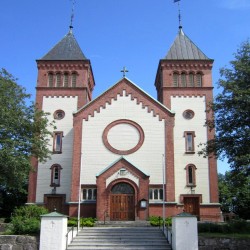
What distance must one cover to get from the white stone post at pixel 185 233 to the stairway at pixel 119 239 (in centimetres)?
128

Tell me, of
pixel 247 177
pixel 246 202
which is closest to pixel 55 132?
pixel 247 177

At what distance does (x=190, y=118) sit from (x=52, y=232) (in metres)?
Answer: 21.7

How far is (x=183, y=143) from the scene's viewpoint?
120 ft

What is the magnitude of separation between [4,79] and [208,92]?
20.7 metres

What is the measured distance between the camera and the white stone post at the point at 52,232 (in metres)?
19.2

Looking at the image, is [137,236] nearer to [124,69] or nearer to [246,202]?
[124,69]

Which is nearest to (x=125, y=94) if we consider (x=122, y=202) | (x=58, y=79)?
(x=58, y=79)

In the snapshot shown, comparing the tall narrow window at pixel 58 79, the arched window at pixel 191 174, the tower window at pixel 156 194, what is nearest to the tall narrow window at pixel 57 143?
the tall narrow window at pixel 58 79

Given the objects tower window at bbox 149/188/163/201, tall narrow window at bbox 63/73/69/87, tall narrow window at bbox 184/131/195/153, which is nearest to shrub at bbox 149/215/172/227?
tower window at bbox 149/188/163/201

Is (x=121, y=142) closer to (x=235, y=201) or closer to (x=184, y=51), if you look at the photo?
(x=184, y=51)

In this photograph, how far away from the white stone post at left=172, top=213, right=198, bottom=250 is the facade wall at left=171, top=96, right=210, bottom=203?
51.5ft

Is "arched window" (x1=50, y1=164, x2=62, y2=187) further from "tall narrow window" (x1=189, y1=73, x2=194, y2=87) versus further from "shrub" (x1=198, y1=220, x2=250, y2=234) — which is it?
"shrub" (x1=198, y1=220, x2=250, y2=234)

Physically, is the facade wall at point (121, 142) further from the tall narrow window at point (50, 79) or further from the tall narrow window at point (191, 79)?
the tall narrow window at point (50, 79)

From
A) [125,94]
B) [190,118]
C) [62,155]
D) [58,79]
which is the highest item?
[58,79]
